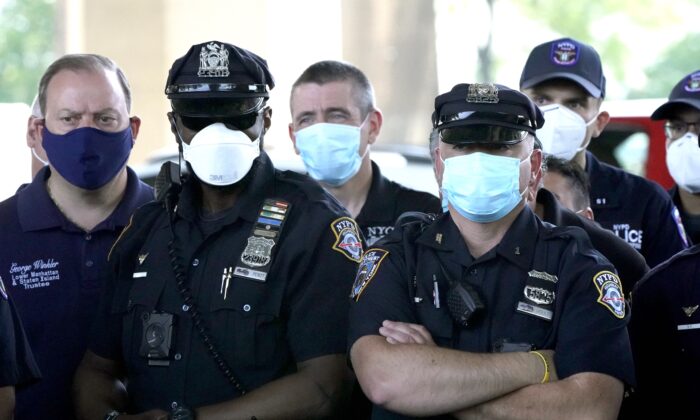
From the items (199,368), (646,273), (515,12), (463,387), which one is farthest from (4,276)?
(515,12)

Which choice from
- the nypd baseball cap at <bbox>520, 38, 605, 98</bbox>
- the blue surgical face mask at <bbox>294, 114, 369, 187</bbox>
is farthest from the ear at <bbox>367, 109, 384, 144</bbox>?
the nypd baseball cap at <bbox>520, 38, 605, 98</bbox>

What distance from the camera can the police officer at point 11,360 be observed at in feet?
12.8

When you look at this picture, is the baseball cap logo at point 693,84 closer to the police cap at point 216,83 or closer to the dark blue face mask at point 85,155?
the police cap at point 216,83

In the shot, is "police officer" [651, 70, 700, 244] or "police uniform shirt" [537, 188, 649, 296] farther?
"police officer" [651, 70, 700, 244]

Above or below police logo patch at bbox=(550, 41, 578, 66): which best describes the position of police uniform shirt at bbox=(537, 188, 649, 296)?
below

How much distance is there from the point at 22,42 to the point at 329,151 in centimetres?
2568

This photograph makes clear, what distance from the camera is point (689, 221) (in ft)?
20.2

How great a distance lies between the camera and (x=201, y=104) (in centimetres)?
438

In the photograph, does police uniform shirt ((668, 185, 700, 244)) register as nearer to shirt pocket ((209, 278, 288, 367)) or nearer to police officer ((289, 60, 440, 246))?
police officer ((289, 60, 440, 246))

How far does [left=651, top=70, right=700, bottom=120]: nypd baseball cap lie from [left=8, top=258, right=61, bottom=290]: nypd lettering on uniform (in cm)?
297

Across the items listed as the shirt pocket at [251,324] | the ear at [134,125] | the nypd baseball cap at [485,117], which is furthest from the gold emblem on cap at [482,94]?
the ear at [134,125]

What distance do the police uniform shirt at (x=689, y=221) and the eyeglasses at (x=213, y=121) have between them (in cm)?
245

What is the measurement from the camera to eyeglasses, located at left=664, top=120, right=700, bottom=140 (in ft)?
20.3

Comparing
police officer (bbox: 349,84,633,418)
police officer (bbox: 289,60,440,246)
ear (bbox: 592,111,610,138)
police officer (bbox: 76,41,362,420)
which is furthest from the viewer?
ear (bbox: 592,111,610,138)
